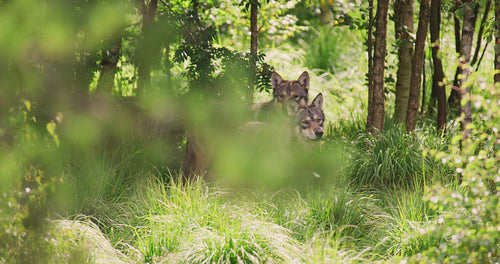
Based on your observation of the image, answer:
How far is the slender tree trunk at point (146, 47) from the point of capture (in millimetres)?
6461

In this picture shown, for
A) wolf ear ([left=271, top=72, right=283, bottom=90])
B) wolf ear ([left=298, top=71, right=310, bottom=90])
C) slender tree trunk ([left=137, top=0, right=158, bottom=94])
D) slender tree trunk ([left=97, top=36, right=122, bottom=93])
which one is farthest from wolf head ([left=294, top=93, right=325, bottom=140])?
slender tree trunk ([left=97, top=36, right=122, bottom=93])

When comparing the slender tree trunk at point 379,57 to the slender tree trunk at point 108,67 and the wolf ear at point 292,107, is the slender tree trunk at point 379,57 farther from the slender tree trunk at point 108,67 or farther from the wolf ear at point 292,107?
the slender tree trunk at point 108,67

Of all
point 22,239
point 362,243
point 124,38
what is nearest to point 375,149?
point 362,243

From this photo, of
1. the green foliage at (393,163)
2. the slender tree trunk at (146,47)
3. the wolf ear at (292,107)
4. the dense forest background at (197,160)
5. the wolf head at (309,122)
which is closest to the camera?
the dense forest background at (197,160)

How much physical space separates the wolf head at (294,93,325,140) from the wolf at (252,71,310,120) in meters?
0.66

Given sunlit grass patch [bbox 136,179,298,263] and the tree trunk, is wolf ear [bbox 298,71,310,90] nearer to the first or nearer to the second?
the tree trunk

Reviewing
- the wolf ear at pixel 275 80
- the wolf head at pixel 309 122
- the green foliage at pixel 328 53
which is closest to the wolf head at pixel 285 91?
the wolf ear at pixel 275 80

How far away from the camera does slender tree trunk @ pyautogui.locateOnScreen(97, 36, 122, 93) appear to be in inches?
262

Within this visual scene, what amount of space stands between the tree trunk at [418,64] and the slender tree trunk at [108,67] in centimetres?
371

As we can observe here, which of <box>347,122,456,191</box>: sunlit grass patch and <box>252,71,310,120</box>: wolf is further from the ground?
<box>252,71,310,120</box>: wolf

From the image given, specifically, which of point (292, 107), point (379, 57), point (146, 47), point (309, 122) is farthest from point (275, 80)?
point (146, 47)

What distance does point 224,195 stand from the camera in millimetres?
5734

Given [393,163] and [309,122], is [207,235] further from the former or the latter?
[393,163]

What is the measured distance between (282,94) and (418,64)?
1.73 m
